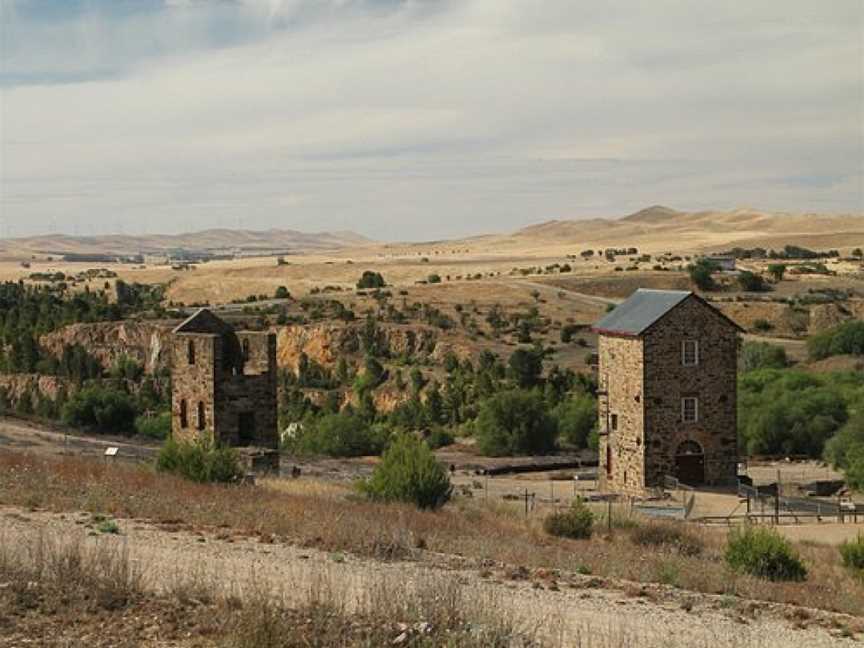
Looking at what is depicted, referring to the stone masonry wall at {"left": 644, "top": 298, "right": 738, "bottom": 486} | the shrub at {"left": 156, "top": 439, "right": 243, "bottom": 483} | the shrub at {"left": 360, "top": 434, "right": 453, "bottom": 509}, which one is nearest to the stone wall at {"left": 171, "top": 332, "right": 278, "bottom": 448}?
the shrub at {"left": 156, "top": 439, "right": 243, "bottom": 483}

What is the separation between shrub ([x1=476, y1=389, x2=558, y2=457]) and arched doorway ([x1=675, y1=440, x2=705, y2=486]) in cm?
1190

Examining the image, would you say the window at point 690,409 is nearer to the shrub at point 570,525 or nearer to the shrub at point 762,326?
the shrub at point 570,525

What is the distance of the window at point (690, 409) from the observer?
38.3m

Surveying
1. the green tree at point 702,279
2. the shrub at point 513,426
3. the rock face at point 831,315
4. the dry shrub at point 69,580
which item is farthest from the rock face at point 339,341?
the dry shrub at point 69,580

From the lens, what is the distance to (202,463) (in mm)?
23250

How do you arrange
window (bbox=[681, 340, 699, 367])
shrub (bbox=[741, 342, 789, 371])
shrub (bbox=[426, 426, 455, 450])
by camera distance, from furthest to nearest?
shrub (bbox=[741, 342, 789, 371]) → shrub (bbox=[426, 426, 455, 450]) → window (bbox=[681, 340, 699, 367])

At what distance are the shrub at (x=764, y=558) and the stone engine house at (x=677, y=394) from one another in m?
19.6

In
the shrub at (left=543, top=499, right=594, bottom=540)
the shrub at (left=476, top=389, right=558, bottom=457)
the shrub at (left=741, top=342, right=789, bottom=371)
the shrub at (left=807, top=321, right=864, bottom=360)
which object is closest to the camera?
the shrub at (left=543, top=499, right=594, bottom=540)

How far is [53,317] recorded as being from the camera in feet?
252

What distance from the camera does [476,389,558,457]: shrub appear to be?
49875 mm

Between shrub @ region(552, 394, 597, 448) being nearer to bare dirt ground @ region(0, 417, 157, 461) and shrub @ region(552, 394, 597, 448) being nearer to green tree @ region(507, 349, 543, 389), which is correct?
green tree @ region(507, 349, 543, 389)

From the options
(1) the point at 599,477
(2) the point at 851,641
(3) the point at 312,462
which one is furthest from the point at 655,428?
(2) the point at 851,641

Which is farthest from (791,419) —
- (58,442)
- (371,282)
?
(371,282)

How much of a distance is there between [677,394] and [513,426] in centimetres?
1282
